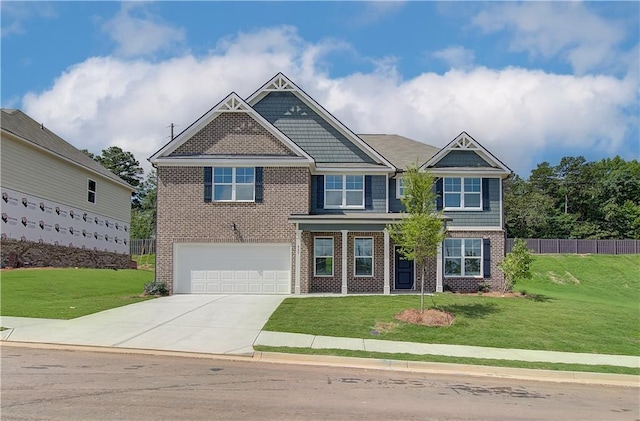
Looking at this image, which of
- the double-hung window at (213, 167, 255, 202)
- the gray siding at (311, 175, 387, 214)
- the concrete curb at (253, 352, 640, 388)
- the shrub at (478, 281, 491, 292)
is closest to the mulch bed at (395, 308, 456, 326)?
the concrete curb at (253, 352, 640, 388)

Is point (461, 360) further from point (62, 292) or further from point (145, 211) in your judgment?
point (145, 211)

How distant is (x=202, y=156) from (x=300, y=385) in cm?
1550

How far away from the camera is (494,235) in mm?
25281

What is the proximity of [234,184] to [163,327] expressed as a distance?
939 centimetres

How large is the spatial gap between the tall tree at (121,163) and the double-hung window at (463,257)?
5585 centimetres

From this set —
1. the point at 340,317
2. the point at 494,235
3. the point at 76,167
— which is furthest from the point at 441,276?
the point at 76,167

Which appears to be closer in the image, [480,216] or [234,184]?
[234,184]

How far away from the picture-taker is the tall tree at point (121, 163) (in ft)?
235

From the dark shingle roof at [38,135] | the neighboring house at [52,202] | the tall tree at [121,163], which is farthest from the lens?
the tall tree at [121,163]

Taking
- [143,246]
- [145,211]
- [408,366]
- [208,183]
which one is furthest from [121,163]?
[408,366]

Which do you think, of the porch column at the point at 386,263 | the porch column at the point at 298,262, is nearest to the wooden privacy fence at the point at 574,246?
the porch column at the point at 298,262

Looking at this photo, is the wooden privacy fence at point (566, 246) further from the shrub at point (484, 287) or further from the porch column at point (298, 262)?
the porch column at point (298, 262)

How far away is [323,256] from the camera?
24.2 metres

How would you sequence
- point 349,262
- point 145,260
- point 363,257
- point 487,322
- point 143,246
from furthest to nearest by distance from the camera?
1. point 143,246
2. point 145,260
3. point 363,257
4. point 349,262
5. point 487,322
